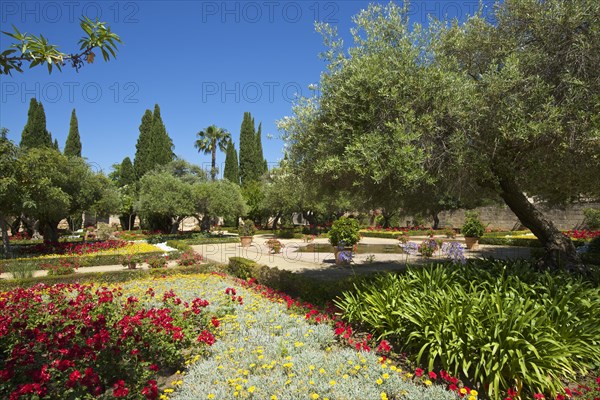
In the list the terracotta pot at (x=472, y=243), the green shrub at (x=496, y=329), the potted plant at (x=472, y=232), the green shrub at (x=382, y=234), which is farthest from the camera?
the green shrub at (x=382, y=234)

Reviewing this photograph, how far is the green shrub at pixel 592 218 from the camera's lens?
25.8 m

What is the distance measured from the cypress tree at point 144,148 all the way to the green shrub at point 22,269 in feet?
106

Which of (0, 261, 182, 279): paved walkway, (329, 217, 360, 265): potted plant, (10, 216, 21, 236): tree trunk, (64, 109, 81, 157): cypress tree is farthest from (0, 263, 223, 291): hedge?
(64, 109, 81, 157): cypress tree

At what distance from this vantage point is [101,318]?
4504 millimetres

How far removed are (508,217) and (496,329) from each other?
114 feet

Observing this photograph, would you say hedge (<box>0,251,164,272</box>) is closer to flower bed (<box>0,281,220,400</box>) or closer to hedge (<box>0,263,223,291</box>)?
hedge (<box>0,263,223,291</box>)

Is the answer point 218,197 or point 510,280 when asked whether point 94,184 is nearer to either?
point 218,197

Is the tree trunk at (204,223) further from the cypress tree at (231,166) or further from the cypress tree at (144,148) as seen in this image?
the cypress tree at (231,166)

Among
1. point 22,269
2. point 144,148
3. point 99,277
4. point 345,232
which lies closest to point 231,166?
point 144,148

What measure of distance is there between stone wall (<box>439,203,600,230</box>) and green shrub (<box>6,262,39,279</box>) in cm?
3003

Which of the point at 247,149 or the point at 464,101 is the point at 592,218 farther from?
the point at 247,149

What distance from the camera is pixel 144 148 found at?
46.3 metres

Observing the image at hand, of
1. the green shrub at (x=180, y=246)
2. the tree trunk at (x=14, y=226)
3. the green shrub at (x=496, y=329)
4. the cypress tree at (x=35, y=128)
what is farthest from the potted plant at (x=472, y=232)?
the cypress tree at (x=35, y=128)

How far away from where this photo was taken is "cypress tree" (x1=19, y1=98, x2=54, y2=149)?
133ft
